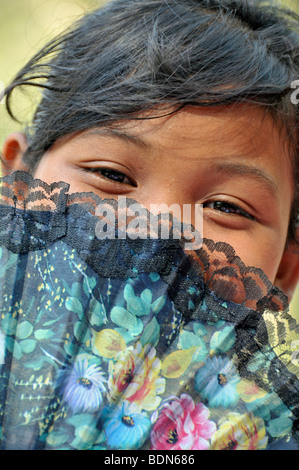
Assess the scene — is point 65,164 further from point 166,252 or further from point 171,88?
point 166,252

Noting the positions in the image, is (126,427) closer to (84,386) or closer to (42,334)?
(84,386)

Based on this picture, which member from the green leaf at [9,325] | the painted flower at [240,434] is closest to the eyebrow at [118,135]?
the green leaf at [9,325]

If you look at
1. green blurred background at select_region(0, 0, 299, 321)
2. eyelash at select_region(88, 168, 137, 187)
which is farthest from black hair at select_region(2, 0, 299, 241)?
green blurred background at select_region(0, 0, 299, 321)

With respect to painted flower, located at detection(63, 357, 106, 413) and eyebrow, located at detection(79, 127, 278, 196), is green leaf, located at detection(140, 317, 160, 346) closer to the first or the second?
painted flower, located at detection(63, 357, 106, 413)

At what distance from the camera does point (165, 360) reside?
0.84 meters

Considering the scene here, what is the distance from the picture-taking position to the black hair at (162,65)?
113 centimetres

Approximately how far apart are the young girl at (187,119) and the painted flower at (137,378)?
0.26 metres

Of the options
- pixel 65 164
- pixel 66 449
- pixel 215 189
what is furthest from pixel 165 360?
pixel 65 164

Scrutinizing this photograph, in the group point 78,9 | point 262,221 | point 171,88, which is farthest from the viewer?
point 78,9

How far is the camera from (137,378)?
0.81 meters

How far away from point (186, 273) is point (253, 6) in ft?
2.99

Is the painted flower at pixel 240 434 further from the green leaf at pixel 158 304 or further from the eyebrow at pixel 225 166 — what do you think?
the eyebrow at pixel 225 166

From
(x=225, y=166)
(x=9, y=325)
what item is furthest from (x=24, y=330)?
(x=225, y=166)

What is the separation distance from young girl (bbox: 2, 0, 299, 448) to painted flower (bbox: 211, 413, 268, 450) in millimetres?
260
